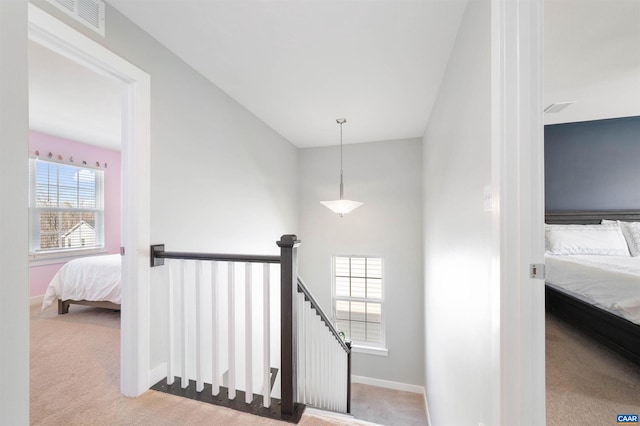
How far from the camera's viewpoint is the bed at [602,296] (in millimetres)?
1709

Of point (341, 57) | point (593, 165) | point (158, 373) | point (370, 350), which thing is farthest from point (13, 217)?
point (593, 165)

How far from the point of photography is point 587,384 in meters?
1.62

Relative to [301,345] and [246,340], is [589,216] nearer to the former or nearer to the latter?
[301,345]

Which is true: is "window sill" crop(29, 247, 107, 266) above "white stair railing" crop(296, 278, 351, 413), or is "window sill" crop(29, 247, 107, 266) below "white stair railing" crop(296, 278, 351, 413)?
above

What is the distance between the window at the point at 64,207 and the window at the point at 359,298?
14.9ft

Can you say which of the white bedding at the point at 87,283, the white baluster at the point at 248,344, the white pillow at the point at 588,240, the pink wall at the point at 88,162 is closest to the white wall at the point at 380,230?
the white pillow at the point at 588,240

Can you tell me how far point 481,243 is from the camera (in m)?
1.27

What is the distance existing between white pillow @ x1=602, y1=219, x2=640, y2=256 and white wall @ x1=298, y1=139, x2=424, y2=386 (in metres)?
2.25

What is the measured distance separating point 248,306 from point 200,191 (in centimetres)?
122

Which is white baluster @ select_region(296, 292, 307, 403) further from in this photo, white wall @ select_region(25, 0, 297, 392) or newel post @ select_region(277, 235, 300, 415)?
white wall @ select_region(25, 0, 297, 392)

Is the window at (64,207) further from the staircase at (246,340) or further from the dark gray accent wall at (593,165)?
the dark gray accent wall at (593,165)

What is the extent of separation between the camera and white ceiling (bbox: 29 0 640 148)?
63.3 inches

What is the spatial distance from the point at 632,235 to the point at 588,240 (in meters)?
0.46

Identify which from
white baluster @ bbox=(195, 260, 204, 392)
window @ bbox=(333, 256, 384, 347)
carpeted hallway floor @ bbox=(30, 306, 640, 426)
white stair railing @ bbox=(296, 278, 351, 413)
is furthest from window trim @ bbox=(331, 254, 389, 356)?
white baluster @ bbox=(195, 260, 204, 392)
